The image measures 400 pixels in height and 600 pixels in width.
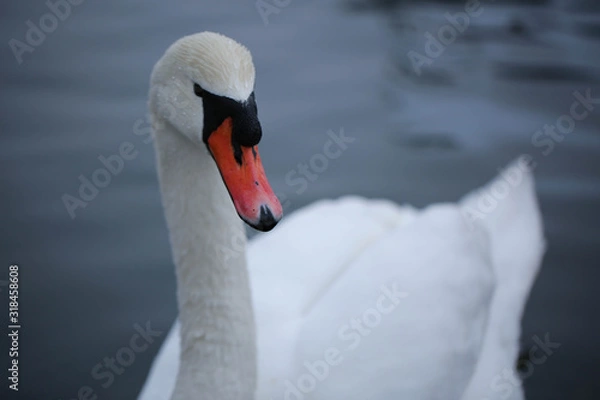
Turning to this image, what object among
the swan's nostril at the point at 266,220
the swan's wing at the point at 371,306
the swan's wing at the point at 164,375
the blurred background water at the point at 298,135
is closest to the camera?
the swan's nostril at the point at 266,220

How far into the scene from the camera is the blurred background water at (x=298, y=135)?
4.90 m

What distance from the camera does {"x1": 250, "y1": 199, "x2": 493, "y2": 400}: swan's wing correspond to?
3.66 m

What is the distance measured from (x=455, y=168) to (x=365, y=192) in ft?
2.50

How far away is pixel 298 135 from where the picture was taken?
6.61 meters

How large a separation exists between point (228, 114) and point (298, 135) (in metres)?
4.09

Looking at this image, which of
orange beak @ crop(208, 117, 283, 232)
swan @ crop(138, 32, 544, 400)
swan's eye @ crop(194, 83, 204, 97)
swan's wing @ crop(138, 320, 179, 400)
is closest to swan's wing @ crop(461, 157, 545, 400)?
swan @ crop(138, 32, 544, 400)

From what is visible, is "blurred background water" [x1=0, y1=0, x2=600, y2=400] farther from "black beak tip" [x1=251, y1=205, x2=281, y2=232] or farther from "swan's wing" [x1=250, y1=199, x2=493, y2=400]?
"black beak tip" [x1=251, y1=205, x2=281, y2=232]

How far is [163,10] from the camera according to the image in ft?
26.7

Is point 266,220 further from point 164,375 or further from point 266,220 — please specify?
point 164,375

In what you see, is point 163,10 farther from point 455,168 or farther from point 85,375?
point 85,375

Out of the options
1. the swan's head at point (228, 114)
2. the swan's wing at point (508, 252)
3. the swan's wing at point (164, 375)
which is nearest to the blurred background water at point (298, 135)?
the swan's wing at point (508, 252)

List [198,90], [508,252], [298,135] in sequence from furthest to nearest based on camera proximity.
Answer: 1. [298,135]
2. [508,252]
3. [198,90]

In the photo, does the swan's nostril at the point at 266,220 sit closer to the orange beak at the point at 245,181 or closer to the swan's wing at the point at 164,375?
the orange beak at the point at 245,181

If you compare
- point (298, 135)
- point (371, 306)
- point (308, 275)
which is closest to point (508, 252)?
point (308, 275)
